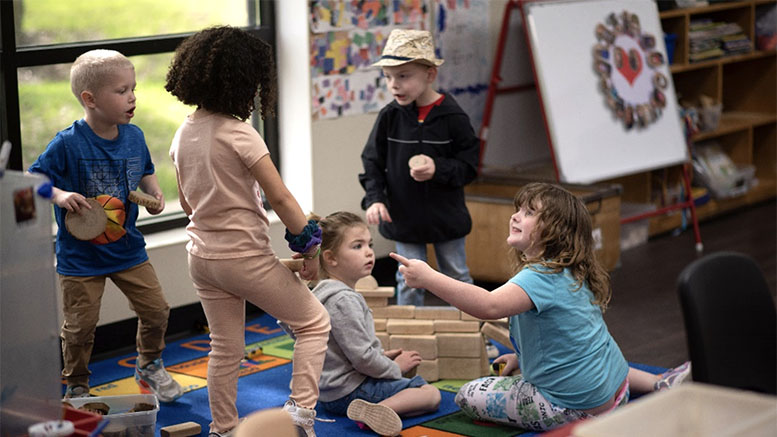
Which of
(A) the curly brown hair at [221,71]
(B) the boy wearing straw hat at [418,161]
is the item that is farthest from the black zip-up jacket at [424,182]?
(A) the curly brown hair at [221,71]

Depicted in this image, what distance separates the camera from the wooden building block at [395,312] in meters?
3.50

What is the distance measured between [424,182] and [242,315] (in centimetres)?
105

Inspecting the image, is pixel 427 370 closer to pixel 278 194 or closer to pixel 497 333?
pixel 497 333

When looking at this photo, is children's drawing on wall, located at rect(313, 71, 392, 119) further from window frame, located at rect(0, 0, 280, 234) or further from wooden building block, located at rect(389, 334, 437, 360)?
wooden building block, located at rect(389, 334, 437, 360)

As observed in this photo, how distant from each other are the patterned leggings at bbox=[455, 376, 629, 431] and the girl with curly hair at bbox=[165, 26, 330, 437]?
1.67ft

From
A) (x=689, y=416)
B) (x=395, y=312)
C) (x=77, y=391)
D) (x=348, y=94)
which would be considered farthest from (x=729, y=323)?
(x=348, y=94)

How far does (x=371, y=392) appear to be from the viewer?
3.12 metres

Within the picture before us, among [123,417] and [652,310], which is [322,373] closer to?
[123,417]

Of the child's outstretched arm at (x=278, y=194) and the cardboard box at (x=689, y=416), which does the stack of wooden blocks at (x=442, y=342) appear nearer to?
the child's outstretched arm at (x=278, y=194)

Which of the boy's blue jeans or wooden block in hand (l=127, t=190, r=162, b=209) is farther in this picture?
the boy's blue jeans

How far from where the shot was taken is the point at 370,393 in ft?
10.3

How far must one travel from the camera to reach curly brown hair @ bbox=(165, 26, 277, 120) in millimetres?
2656

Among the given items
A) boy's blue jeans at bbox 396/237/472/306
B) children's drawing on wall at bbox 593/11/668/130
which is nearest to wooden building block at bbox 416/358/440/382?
boy's blue jeans at bbox 396/237/472/306

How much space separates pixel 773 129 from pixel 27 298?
19.0ft
